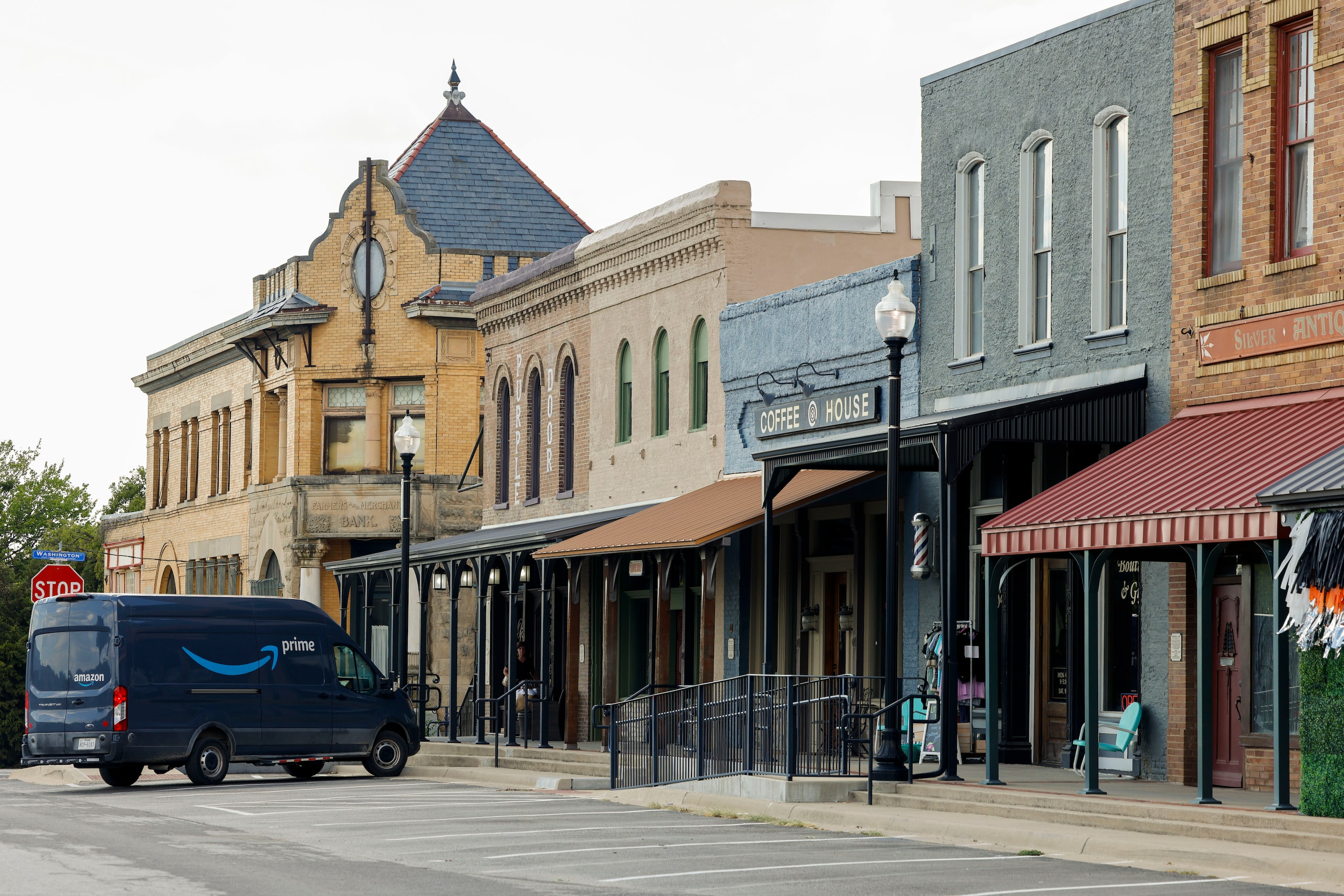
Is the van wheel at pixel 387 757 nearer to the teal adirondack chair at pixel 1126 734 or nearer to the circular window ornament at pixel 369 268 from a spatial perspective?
the teal adirondack chair at pixel 1126 734

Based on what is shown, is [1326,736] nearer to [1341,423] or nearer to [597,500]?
[1341,423]

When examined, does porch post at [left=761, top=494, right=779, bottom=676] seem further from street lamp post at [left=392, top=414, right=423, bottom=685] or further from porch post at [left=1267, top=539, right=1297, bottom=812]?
street lamp post at [left=392, top=414, right=423, bottom=685]

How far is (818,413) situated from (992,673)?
6.69m

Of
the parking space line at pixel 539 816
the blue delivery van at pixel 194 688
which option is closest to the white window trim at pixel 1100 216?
the parking space line at pixel 539 816

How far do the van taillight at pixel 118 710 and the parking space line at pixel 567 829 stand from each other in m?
8.35

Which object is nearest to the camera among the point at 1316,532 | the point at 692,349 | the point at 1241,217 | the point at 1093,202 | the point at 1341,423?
the point at 1316,532

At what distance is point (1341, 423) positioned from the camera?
16.2 metres

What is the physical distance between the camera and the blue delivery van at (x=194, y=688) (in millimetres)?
24031

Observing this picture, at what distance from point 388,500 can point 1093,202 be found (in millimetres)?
24797

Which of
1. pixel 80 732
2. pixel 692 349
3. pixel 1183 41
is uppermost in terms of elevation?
pixel 1183 41

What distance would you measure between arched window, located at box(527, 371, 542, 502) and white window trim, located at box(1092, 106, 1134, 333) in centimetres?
1531

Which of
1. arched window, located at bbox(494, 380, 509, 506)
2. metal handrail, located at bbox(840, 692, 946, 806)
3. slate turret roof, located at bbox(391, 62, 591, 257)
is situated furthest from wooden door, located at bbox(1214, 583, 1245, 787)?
slate turret roof, located at bbox(391, 62, 591, 257)

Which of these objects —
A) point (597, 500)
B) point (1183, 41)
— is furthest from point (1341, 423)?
point (597, 500)

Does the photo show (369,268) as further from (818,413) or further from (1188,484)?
(1188,484)
